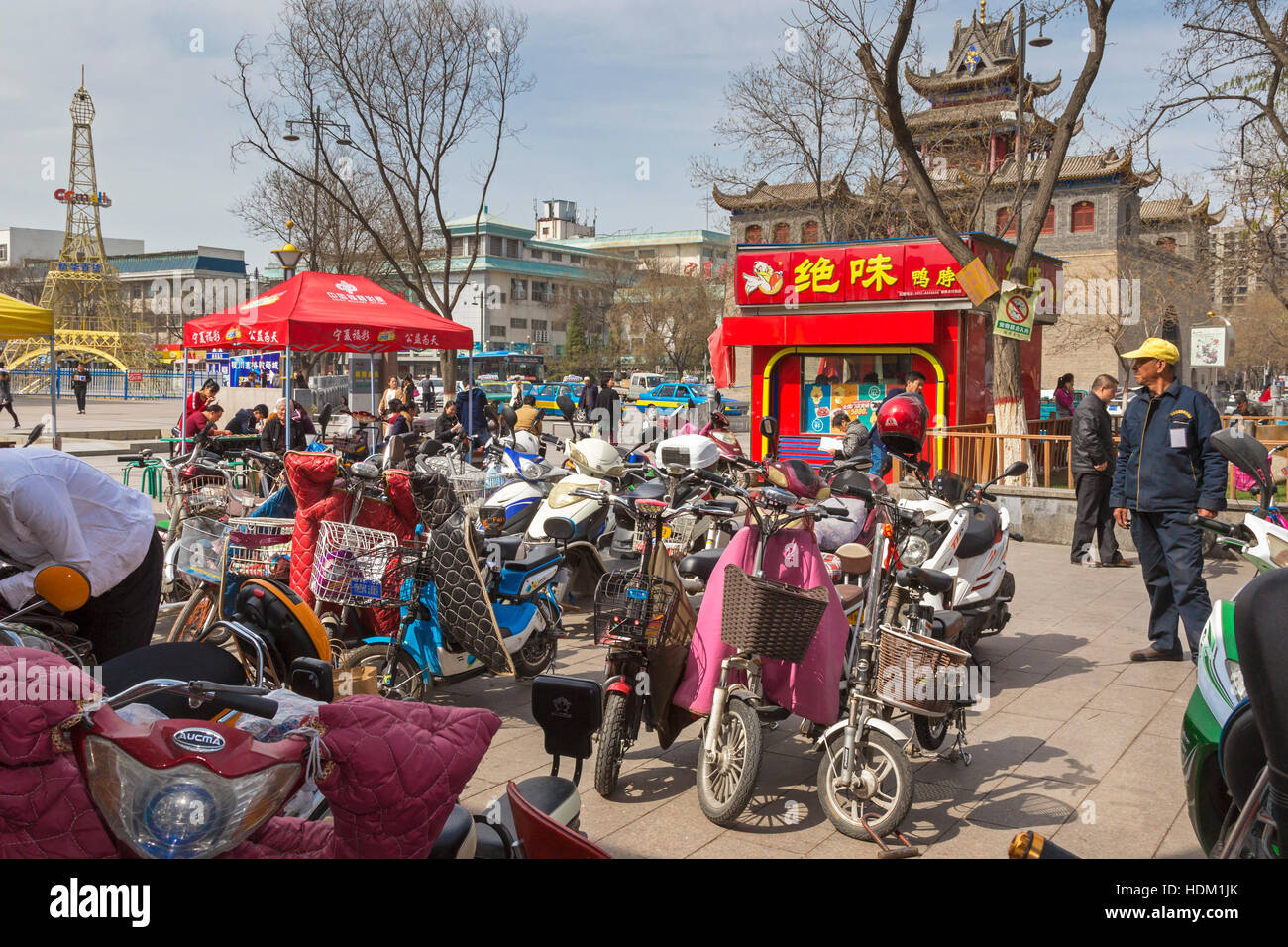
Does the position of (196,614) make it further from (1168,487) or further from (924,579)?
(1168,487)

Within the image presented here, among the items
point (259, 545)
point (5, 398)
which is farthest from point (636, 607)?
point (5, 398)

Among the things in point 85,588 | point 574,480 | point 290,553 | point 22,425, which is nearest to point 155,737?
point 85,588

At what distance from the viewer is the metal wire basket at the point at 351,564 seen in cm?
519

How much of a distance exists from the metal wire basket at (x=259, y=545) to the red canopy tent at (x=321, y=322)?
6750mm

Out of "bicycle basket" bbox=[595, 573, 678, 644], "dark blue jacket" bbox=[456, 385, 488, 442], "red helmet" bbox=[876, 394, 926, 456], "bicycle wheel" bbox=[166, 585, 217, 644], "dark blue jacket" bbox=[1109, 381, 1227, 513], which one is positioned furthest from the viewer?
"dark blue jacket" bbox=[456, 385, 488, 442]

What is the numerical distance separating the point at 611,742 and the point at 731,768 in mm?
551

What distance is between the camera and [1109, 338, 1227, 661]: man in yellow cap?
6.46 meters

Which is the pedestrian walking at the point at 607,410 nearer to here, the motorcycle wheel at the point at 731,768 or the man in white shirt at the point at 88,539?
the motorcycle wheel at the point at 731,768

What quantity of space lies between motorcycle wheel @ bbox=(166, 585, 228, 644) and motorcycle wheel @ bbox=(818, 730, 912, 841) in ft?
11.6

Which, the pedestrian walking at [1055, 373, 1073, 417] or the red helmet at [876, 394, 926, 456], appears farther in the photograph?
the pedestrian walking at [1055, 373, 1073, 417]

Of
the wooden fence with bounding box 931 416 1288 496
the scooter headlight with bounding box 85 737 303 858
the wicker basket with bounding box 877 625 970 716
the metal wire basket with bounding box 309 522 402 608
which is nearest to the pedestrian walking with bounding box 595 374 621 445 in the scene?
the wooden fence with bounding box 931 416 1288 496

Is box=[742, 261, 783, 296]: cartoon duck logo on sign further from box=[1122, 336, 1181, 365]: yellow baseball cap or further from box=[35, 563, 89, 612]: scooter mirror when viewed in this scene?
box=[35, 563, 89, 612]: scooter mirror
